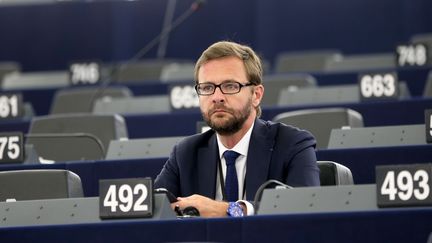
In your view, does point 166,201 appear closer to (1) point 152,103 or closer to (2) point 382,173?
(2) point 382,173

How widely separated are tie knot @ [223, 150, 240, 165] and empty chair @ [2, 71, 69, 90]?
7108 mm

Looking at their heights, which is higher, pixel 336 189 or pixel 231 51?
pixel 231 51

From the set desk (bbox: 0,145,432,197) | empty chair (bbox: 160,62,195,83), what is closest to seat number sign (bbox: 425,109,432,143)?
desk (bbox: 0,145,432,197)

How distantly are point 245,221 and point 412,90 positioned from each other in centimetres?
618

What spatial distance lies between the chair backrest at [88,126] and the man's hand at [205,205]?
3204 mm

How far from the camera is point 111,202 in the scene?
5.14 metres

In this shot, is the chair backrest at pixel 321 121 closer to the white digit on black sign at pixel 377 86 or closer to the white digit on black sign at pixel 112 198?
the white digit on black sign at pixel 377 86

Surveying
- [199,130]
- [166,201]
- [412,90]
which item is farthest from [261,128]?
[412,90]

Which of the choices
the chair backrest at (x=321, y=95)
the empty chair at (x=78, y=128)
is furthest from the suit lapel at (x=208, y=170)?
the chair backrest at (x=321, y=95)

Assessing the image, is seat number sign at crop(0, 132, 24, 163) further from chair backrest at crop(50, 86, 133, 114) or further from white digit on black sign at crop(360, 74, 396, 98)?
chair backrest at crop(50, 86, 133, 114)

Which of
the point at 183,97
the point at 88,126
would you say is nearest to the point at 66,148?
the point at 88,126

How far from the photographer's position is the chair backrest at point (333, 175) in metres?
5.80

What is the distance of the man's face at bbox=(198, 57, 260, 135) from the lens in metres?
5.72

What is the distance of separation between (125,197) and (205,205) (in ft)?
1.34
